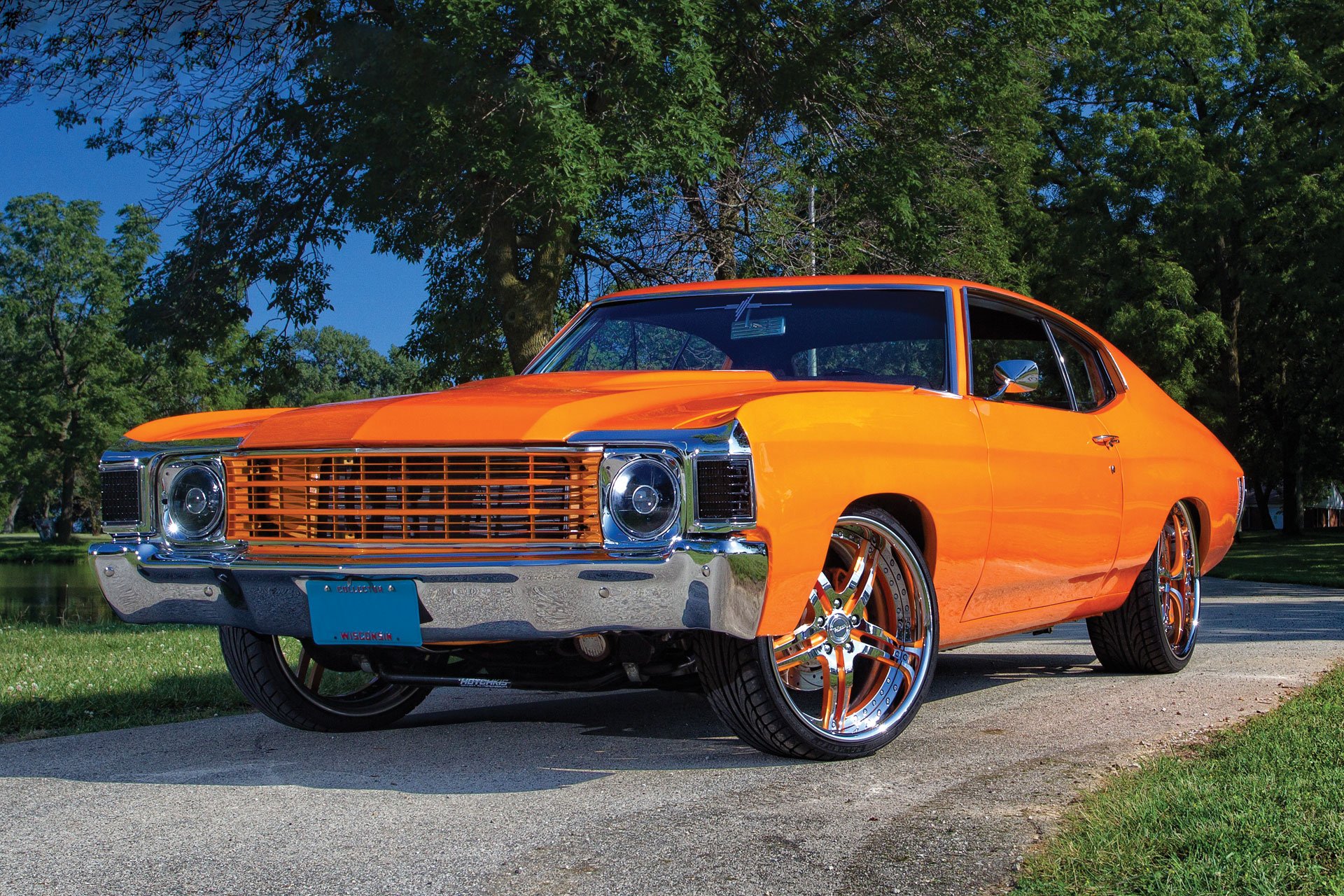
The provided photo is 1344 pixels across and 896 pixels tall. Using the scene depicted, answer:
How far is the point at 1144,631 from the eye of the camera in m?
6.61

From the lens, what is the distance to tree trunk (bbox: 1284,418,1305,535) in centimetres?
4138

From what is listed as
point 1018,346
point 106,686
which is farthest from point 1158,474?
point 106,686

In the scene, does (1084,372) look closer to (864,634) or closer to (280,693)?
(864,634)

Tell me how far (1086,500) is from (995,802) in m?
2.26

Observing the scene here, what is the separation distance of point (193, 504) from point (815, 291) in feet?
8.29

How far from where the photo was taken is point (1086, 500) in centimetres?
583

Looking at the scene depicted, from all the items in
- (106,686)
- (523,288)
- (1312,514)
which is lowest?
(1312,514)

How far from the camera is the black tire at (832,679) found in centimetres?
422

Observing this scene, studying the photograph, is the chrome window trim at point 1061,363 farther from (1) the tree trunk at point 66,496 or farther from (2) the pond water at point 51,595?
(1) the tree trunk at point 66,496

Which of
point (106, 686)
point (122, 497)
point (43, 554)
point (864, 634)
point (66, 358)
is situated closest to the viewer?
point (864, 634)

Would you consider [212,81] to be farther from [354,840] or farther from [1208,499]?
[354,840]

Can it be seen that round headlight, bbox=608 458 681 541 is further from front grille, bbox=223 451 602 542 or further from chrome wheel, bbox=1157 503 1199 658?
chrome wheel, bbox=1157 503 1199 658

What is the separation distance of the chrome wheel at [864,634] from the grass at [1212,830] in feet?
2.77

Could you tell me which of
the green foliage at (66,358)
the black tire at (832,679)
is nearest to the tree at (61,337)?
the green foliage at (66,358)
